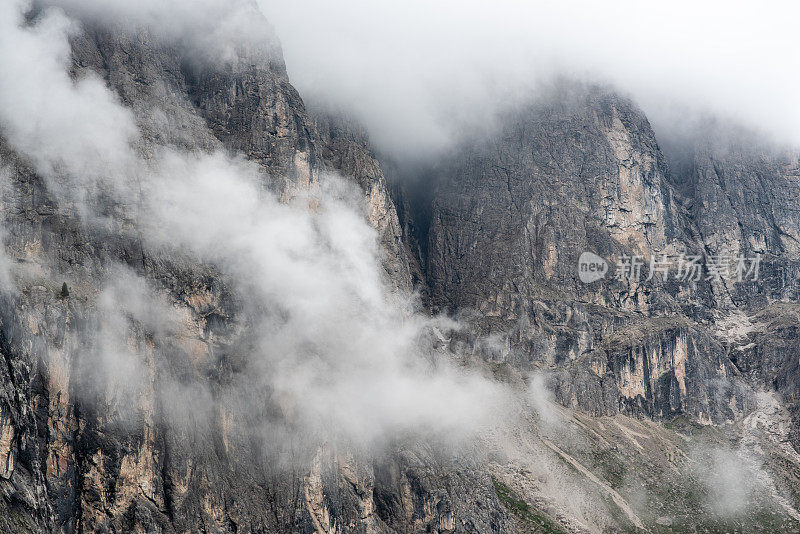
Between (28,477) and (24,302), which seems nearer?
(28,477)

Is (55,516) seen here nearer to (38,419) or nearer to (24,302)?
(38,419)

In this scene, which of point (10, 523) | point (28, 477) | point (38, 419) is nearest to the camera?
point (10, 523)

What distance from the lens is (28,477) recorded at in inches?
7092

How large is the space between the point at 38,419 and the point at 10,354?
17.4 meters

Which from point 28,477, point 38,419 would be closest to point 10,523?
point 28,477

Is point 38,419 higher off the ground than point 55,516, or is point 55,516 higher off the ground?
point 38,419

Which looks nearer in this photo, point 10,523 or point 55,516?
point 10,523

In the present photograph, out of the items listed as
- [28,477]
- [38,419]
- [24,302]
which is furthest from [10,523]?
[24,302]

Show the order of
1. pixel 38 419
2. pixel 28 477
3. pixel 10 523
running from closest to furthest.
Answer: pixel 10 523
pixel 28 477
pixel 38 419

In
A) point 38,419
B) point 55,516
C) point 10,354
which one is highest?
point 10,354

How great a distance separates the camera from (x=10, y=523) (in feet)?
527

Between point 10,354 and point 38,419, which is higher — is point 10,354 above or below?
above

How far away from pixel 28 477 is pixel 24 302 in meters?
43.7

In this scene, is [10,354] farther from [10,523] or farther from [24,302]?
[10,523]
